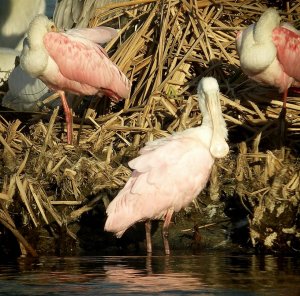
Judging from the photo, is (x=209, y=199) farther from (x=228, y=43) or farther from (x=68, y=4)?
(x=68, y=4)

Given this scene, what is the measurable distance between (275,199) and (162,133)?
1.81 meters

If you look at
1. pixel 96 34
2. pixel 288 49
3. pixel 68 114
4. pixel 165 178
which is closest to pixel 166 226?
pixel 165 178

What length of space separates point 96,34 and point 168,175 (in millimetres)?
3065

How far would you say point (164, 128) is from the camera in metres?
12.1

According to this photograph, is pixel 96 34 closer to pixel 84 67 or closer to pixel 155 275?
pixel 84 67

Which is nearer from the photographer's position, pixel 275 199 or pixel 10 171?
pixel 275 199

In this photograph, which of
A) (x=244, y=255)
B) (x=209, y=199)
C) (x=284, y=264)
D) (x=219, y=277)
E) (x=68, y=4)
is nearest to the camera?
(x=219, y=277)

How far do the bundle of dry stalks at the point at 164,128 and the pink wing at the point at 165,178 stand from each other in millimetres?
595

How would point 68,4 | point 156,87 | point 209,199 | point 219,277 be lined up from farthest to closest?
point 68,4 → point 156,87 → point 209,199 → point 219,277

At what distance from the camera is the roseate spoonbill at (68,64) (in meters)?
12.1

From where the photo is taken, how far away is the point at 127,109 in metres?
12.5

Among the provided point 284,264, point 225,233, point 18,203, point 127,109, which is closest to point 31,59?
point 127,109

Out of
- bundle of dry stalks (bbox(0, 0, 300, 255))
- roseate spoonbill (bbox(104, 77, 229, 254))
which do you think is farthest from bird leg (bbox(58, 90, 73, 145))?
roseate spoonbill (bbox(104, 77, 229, 254))

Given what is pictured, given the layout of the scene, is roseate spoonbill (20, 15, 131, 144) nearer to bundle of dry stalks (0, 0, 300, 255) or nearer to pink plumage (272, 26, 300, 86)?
bundle of dry stalks (0, 0, 300, 255)
